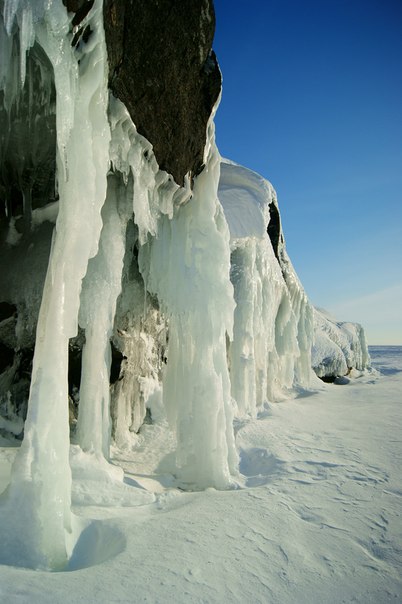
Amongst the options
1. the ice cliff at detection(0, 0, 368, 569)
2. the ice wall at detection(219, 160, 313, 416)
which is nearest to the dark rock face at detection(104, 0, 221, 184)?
the ice cliff at detection(0, 0, 368, 569)

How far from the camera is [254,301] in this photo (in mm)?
10523

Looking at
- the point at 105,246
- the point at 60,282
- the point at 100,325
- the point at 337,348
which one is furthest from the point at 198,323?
the point at 337,348

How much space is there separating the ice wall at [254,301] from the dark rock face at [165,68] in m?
5.88

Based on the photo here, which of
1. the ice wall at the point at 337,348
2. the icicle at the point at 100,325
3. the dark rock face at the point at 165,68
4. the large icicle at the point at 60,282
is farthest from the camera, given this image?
the ice wall at the point at 337,348

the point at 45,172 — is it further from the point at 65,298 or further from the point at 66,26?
the point at 65,298

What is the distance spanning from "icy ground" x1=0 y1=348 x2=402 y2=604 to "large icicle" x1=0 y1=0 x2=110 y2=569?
246mm

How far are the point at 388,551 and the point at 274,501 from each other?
109 cm

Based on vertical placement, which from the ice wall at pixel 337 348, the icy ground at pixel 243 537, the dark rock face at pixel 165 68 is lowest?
the icy ground at pixel 243 537

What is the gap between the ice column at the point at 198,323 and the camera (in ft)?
15.8

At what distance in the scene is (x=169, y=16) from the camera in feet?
11.6

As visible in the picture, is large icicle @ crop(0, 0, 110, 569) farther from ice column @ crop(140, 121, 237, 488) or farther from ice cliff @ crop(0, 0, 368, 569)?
ice column @ crop(140, 121, 237, 488)

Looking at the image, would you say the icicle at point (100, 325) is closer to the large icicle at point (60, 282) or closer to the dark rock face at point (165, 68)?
the dark rock face at point (165, 68)

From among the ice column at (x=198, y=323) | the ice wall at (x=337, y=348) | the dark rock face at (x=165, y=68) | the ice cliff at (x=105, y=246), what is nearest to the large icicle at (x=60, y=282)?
the ice cliff at (x=105, y=246)

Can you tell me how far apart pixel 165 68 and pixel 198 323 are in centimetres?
301
